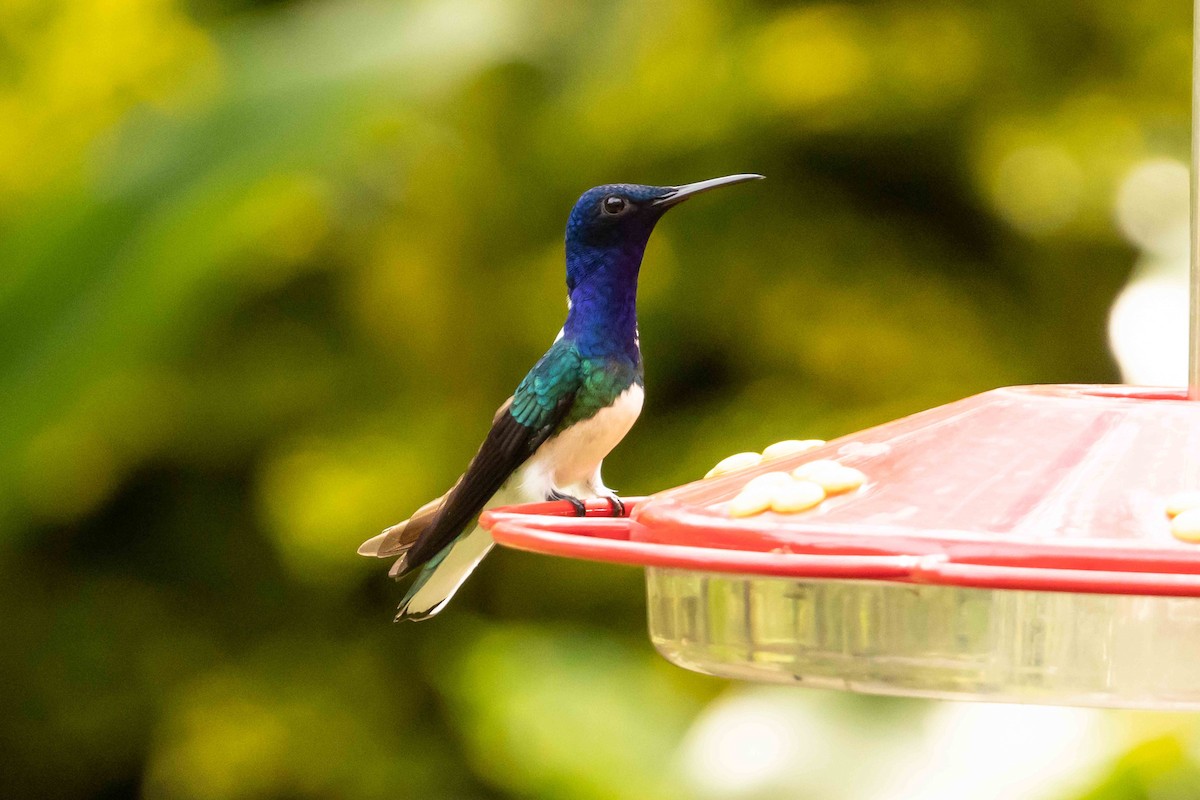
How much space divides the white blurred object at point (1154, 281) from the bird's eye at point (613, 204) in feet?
3.06

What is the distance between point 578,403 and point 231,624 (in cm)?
278

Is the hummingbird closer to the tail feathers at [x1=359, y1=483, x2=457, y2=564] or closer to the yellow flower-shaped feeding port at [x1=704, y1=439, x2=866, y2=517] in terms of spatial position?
the tail feathers at [x1=359, y1=483, x2=457, y2=564]

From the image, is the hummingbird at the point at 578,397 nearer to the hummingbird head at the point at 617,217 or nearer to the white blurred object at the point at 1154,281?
the hummingbird head at the point at 617,217

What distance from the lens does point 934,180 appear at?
4.54 meters

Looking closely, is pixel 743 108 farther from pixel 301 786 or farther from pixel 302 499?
pixel 301 786

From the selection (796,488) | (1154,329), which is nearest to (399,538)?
(796,488)

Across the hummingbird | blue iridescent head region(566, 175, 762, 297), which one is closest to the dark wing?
the hummingbird

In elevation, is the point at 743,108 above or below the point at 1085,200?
above

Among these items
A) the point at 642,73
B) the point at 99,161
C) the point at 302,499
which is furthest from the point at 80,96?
the point at 642,73

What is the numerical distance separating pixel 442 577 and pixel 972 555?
4.82 ft

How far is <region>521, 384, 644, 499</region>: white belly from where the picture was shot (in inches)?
92.0

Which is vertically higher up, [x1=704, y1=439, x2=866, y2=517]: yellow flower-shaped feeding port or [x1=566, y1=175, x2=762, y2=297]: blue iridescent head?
[x1=566, y1=175, x2=762, y2=297]: blue iridescent head

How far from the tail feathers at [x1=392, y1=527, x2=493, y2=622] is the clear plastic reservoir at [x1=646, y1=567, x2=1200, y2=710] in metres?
1.03

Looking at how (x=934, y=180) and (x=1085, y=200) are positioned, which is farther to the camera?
(x=934, y=180)
